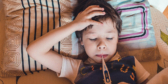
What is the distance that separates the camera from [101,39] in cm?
81

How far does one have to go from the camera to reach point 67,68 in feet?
2.77

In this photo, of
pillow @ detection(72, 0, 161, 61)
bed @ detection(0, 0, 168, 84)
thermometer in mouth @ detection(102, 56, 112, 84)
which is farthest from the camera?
pillow @ detection(72, 0, 161, 61)

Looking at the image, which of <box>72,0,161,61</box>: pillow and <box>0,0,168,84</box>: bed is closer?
<box>0,0,168,84</box>: bed

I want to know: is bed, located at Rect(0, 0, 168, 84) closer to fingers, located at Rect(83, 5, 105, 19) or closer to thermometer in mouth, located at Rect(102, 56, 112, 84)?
thermometer in mouth, located at Rect(102, 56, 112, 84)

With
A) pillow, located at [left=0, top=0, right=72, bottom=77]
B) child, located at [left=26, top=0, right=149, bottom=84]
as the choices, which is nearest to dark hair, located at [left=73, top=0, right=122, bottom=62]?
child, located at [left=26, top=0, right=149, bottom=84]

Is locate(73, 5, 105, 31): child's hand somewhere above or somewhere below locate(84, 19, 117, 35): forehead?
above

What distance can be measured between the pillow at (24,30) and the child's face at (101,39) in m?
0.18

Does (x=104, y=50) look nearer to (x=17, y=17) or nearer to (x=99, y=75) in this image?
(x=99, y=75)

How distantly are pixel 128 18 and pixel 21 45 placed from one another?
0.75 m

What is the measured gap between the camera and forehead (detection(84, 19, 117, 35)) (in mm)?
803

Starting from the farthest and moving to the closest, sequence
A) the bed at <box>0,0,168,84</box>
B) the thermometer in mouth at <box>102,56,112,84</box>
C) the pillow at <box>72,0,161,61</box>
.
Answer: the pillow at <box>72,0,161,61</box>
the bed at <box>0,0,168,84</box>
the thermometer in mouth at <box>102,56,112,84</box>

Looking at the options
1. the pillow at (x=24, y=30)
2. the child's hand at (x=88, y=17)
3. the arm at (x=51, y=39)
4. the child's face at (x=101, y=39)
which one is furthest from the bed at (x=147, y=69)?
the child's hand at (x=88, y=17)

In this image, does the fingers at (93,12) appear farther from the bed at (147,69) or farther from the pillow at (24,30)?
the bed at (147,69)

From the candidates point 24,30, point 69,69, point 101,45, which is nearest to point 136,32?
point 101,45
